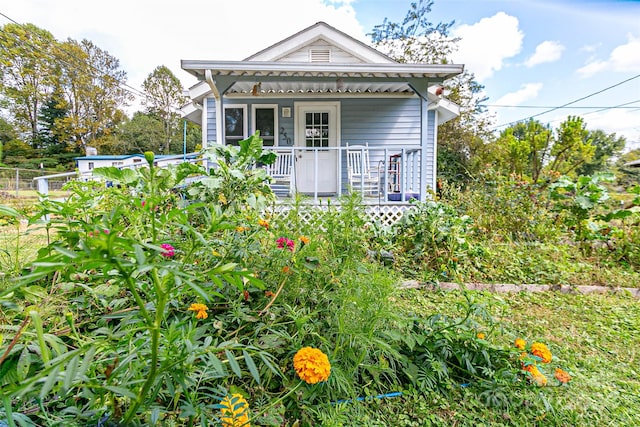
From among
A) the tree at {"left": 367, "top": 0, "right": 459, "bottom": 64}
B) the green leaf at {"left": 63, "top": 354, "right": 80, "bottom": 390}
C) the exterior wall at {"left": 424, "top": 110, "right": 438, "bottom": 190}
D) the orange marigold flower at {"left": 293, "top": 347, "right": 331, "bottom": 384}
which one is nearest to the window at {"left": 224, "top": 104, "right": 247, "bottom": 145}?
the exterior wall at {"left": 424, "top": 110, "right": 438, "bottom": 190}

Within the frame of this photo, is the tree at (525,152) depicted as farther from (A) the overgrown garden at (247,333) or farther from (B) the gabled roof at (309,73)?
(A) the overgrown garden at (247,333)

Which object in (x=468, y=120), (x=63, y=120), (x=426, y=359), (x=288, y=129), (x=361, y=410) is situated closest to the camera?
(x=361, y=410)

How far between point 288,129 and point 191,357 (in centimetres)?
699

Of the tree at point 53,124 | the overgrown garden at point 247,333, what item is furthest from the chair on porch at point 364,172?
the tree at point 53,124

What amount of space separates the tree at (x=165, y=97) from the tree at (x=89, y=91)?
87.7 inches

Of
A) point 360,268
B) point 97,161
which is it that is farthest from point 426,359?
point 97,161

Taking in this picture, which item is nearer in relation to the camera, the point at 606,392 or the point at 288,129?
the point at 606,392

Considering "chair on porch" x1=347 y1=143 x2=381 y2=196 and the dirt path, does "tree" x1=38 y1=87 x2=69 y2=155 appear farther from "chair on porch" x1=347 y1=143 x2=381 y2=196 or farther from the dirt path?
the dirt path

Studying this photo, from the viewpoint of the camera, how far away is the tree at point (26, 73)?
22.0 meters

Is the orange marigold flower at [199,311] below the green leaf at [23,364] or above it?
below

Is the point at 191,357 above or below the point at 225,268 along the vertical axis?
below

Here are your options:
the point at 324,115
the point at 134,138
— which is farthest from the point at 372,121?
the point at 134,138

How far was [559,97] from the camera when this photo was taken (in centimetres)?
1888

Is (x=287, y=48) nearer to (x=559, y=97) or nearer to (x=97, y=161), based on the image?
(x=97, y=161)
